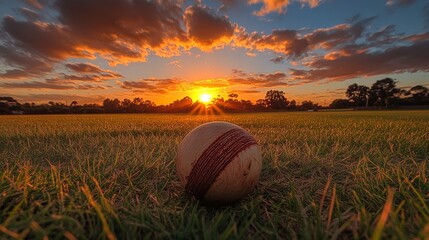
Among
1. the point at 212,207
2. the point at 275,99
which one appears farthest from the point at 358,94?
the point at 212,207

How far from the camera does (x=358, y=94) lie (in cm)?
11769

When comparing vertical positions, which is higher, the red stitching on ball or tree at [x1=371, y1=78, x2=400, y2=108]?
tree at [x1=371, y1=78, x2=400, y2=108]

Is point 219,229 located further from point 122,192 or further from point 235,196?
point 122,192

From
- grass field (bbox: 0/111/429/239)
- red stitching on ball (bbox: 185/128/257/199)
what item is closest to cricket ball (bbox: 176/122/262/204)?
red stitching on ball (bbox: 185/128/257/199)

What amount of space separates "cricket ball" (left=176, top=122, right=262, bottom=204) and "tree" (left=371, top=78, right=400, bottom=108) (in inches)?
4905

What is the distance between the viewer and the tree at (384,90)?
349 ft

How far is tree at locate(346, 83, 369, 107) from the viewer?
373ft

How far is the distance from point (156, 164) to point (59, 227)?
2.03 m

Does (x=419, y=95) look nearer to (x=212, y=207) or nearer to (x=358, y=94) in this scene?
(x=358, y=94)

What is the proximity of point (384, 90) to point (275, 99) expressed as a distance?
47.1 meters

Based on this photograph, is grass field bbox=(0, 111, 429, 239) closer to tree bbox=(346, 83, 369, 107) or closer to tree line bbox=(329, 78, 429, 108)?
tree line bbox=(329, 78, 429, 108)

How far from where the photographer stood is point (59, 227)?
1.50 meters

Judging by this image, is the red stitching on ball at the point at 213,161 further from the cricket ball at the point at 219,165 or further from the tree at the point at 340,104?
the tree at the point at 340,104

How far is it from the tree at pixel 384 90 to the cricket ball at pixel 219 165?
124577 millimetres
